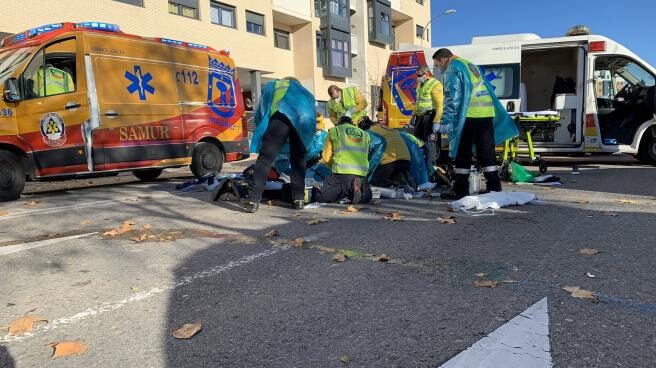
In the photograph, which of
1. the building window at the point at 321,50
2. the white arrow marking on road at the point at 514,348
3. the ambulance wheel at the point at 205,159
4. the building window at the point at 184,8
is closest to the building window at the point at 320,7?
the building window at the point at 321,50

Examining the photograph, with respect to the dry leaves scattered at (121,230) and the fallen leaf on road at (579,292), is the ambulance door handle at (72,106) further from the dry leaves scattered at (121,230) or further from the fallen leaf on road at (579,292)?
the fallen leaf on road at (579,292)

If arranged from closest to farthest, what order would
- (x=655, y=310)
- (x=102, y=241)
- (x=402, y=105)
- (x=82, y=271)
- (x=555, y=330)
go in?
(x=555, y=330) < (x=655, y=310) < (x=82, y=271) < (x=102, y=241) < (x=402, y=105)

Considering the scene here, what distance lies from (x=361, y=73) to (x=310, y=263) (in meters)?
32.1

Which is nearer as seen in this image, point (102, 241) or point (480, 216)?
point (102, 241)

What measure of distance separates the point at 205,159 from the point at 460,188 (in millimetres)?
5198

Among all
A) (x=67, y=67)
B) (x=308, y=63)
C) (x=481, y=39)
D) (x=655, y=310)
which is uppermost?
(x=308, y=63)

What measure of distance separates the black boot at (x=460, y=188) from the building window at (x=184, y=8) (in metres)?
17.7

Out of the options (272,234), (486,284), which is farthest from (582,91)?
(486,284)

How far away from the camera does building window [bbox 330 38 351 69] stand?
101 ft

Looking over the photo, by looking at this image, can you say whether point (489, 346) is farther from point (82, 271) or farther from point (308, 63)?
point (308, 63)

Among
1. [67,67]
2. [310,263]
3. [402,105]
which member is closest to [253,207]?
[310,263]

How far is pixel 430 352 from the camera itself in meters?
2.17

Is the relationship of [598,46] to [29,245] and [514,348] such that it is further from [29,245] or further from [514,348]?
[29,245]

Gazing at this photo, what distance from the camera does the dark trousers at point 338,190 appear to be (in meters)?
6.31
